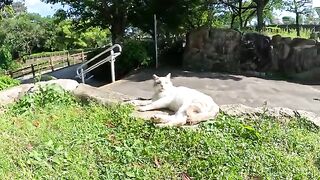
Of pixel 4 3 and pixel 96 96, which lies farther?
pixel 4 3

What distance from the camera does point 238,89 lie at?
870cm

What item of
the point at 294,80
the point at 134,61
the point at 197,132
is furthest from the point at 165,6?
the point at 197,132

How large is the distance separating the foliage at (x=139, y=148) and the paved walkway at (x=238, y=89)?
2.95m

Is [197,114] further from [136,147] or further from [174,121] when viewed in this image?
[136,147]

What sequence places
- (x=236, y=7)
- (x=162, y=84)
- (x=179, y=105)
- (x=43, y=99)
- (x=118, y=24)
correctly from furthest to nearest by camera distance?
(x=236, y=7) < (x=118, y=24) < (x=43, y=99) < (x=162, y=84) < (x=179, y=105)

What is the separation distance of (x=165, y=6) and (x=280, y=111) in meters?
9.12

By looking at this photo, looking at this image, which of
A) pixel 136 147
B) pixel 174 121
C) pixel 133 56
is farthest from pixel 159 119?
pixel 133 56

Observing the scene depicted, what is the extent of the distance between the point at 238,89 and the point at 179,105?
4.51 meters

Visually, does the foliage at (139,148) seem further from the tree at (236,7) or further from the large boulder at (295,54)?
the tree at (236,7)

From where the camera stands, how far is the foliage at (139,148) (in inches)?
132

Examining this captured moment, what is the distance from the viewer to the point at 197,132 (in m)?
4.06

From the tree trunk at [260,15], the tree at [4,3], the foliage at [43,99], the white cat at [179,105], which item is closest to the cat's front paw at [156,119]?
the white cat at [179,105]

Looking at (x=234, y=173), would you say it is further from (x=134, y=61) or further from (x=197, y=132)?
(x=134, y=61)

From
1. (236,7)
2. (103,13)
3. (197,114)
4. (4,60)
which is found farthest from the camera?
(4,60)
